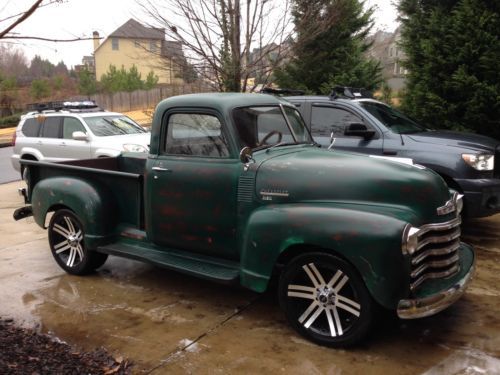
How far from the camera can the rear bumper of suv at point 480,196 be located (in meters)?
5.99

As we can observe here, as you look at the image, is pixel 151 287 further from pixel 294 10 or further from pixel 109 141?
pixel 294 10

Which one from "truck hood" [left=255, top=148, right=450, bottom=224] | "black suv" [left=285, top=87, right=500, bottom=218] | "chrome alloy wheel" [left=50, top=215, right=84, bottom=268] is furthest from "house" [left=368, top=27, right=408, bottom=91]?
"chrome alloy wheel" [left=50, top=215, right=84, bottom=268]

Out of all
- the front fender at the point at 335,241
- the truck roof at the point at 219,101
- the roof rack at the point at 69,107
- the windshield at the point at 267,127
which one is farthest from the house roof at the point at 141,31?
the front fender at the point at 335,241

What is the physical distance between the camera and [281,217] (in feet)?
12.8

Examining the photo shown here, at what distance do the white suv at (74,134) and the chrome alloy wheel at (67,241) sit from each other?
4.29 metres

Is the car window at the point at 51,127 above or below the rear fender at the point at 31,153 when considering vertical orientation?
above

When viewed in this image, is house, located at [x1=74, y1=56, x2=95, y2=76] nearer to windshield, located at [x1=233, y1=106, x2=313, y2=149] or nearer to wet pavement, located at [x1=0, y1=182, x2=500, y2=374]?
wet pavement, located at [x1=0, y1=182, x2=500, y2=374]

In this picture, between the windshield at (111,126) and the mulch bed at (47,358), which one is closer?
the mulch bed at (47,358)

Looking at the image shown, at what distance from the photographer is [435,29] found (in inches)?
403

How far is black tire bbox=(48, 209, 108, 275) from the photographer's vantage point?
5.55m

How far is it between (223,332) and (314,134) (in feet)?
12.8

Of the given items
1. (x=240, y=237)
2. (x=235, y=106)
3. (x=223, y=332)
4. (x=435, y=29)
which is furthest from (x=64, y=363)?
(x=435, y=29)

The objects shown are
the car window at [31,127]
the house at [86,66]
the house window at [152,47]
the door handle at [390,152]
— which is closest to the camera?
the door handle at [390,152]

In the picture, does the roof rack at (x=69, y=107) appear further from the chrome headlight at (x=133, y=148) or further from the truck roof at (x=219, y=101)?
the truck roof at (x=219, y=101)
